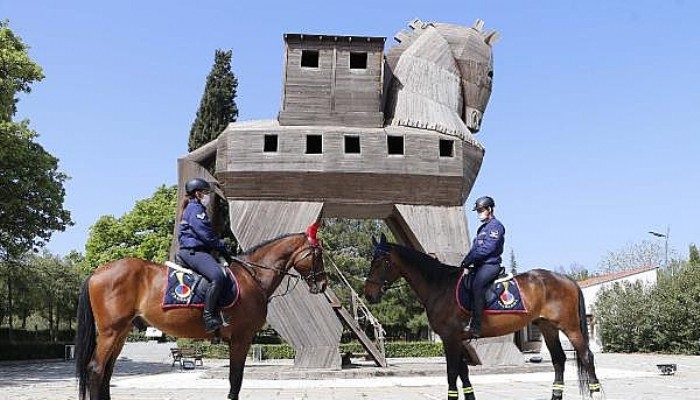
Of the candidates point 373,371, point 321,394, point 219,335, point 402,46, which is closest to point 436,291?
point 219,335

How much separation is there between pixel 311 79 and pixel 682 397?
471 inches

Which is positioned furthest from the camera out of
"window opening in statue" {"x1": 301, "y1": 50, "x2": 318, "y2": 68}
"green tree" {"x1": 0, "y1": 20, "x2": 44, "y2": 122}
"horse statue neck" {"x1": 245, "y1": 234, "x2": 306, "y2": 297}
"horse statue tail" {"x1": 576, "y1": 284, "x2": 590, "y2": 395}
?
"green tree" {"x1": 0, "y1": 20, "x2": 44, "y2": 122}

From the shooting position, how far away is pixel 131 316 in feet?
29.0

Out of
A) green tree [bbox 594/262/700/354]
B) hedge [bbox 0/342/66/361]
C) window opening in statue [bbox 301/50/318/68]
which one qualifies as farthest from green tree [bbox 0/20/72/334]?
green tree [bbox 594/262/700/354]

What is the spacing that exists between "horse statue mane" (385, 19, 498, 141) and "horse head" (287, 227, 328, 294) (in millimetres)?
10018

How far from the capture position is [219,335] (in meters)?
8.98

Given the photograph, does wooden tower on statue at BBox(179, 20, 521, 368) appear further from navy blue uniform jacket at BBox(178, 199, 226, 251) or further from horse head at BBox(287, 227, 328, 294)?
navy blue uniform jacket at BBox(178, 199, 226, 251)

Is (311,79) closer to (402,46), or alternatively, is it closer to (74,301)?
(402,46)

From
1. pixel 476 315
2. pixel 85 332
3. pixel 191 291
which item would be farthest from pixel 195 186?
pixel 476 315

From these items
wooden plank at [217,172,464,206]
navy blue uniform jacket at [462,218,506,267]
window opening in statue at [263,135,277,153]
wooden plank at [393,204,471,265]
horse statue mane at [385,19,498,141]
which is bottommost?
navy blue uniform jacket at [462,218,506,267]

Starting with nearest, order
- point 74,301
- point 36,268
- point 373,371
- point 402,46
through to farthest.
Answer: point 373,371 < point 402,46 < point 36,268 < point 74,301

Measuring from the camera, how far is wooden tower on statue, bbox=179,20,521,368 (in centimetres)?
1789

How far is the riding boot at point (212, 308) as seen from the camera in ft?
28.4

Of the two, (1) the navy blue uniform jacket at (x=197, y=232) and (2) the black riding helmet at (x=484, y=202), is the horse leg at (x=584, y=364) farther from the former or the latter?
(1) the navy blue uniform jacket at (x=197, y=232)
